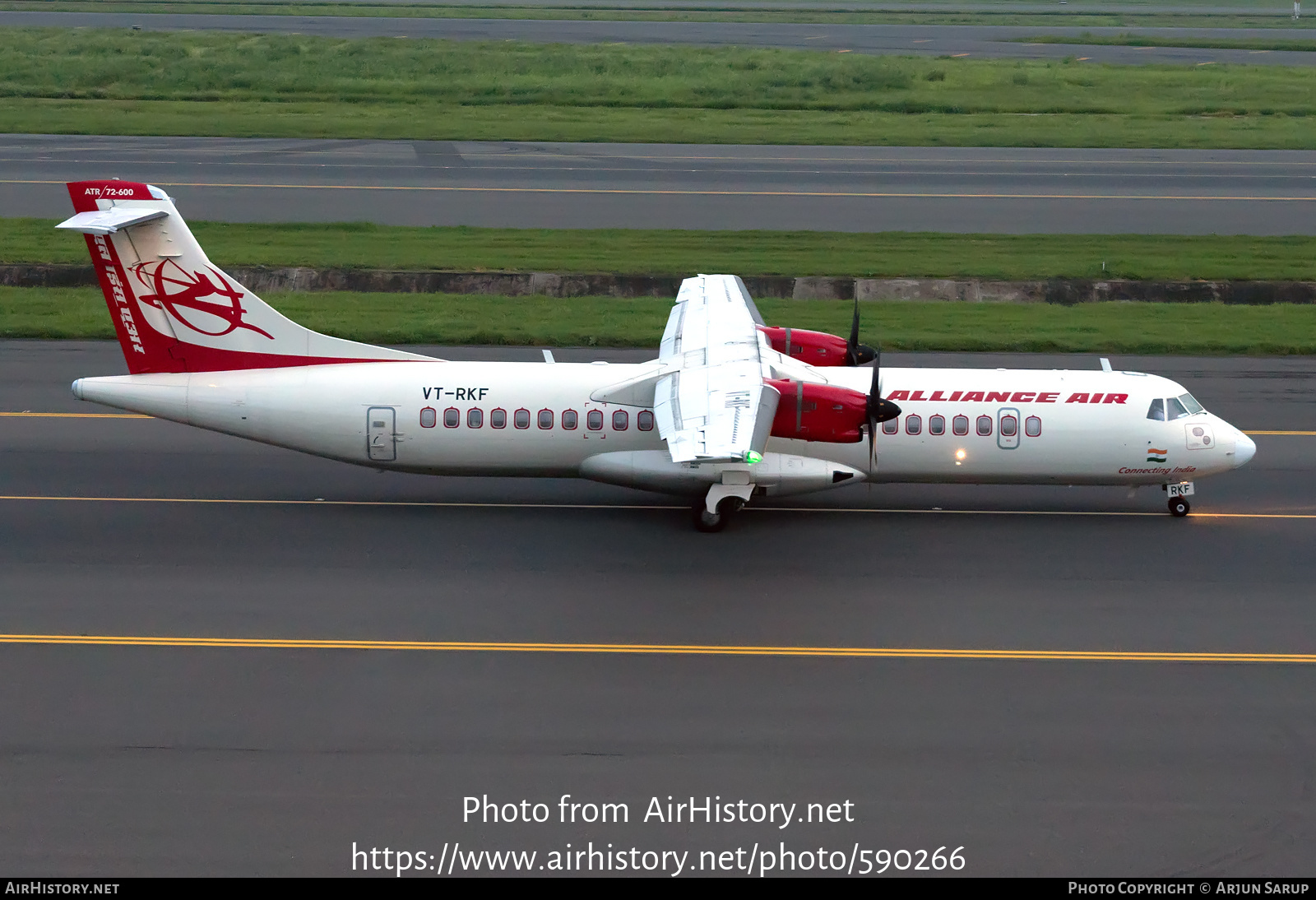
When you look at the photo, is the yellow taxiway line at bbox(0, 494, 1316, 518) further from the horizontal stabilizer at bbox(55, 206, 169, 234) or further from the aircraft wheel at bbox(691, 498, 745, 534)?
the horizontal stabilizer at bbox(55, 206, 169, 234)

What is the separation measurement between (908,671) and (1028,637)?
7.55 feet

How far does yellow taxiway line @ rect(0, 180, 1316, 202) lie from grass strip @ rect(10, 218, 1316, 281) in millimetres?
5448

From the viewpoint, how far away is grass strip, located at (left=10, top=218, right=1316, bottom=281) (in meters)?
41.2

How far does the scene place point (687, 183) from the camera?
5188cm

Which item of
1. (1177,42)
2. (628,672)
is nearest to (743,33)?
Result: (1177,42)

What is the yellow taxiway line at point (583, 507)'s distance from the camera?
25.8 metres

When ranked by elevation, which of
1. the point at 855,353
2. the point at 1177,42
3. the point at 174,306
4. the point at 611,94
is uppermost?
the point at 1177,42

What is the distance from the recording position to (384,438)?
25328mm

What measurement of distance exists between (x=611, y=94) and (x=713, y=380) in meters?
47.8

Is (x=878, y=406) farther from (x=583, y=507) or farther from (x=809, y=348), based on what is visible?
(x=583, y=507)

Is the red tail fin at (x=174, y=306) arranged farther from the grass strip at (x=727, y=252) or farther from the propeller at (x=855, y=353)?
the grass strip at (x=727, y=252)

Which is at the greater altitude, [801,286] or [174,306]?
[801,286]
